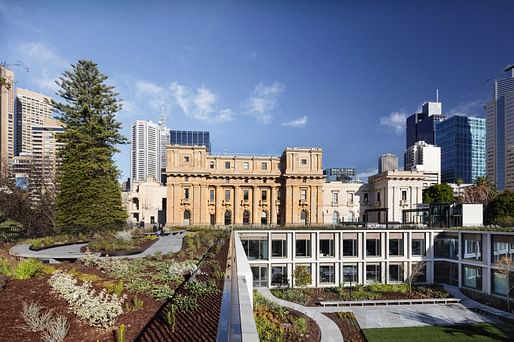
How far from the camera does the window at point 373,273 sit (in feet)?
89.9

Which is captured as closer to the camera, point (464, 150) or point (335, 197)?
point (335, 197)

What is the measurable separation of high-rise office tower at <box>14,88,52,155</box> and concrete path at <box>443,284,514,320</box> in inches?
2777

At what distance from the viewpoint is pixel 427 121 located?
602ft

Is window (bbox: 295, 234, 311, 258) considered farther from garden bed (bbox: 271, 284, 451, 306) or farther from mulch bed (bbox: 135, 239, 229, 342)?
mulch bed (bbox: 135, 239, 229, 342)

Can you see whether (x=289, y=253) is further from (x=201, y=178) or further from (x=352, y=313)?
(x=201, y=178)

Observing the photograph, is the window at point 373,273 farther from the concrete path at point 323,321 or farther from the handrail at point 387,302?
the concrete path at point 323,321

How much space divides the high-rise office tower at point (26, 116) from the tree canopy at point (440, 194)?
75.7m

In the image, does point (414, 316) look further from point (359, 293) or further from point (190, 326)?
point (190, 326)

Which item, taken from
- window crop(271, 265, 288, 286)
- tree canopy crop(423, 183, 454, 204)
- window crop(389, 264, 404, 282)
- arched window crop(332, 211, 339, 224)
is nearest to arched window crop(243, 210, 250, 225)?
arched window crop(332, 211, 339, 224)

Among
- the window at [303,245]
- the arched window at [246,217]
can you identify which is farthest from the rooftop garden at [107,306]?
the arched window at [246,217]

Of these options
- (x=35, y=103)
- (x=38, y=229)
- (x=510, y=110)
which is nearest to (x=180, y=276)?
(x=38, y=229)

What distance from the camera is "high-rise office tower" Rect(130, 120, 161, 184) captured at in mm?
177000

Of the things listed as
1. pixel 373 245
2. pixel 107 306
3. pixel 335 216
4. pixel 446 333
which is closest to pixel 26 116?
pixel 335 216

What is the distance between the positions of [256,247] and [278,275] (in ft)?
10.5
